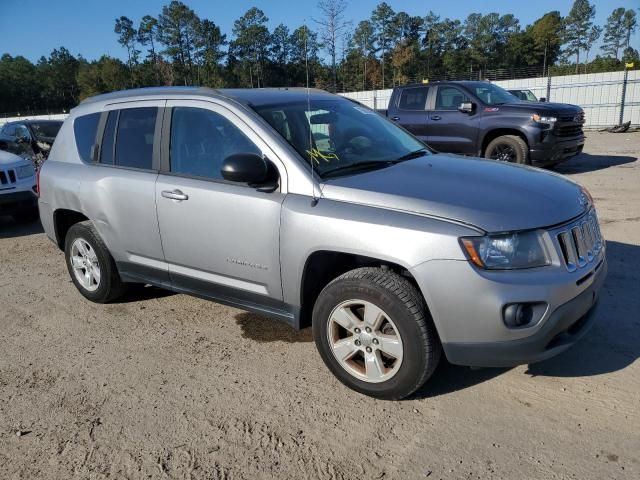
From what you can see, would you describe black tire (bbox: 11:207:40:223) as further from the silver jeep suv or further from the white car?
the silver jeep suv

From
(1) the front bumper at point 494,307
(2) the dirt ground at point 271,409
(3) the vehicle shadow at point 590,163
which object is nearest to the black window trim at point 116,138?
(2) the dirt ground at point 271,409

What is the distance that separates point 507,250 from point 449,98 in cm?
900

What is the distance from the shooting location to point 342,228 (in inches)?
116

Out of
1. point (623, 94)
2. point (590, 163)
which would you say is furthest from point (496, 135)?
point (623, 94)

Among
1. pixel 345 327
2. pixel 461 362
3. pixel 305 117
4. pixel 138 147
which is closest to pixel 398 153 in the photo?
pixel 305 117

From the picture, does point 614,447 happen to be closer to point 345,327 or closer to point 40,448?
point 345,327

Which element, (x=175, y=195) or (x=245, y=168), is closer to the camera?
(x=245, y=168)

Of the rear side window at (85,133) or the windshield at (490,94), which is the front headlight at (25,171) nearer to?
the rear side window at (85,133)

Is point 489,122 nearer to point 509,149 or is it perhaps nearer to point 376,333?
point 509,149

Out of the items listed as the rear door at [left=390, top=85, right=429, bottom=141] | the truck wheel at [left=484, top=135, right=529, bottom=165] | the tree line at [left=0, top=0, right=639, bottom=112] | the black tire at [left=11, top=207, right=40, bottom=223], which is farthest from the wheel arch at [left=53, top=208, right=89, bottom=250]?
the tree line at [left=0, top=0, right=639, bottom=112]

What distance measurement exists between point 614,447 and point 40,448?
116 inches

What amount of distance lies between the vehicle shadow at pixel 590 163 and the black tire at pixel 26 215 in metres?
10.3

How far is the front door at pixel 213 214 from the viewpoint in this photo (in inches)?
132

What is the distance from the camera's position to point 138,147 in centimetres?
415
